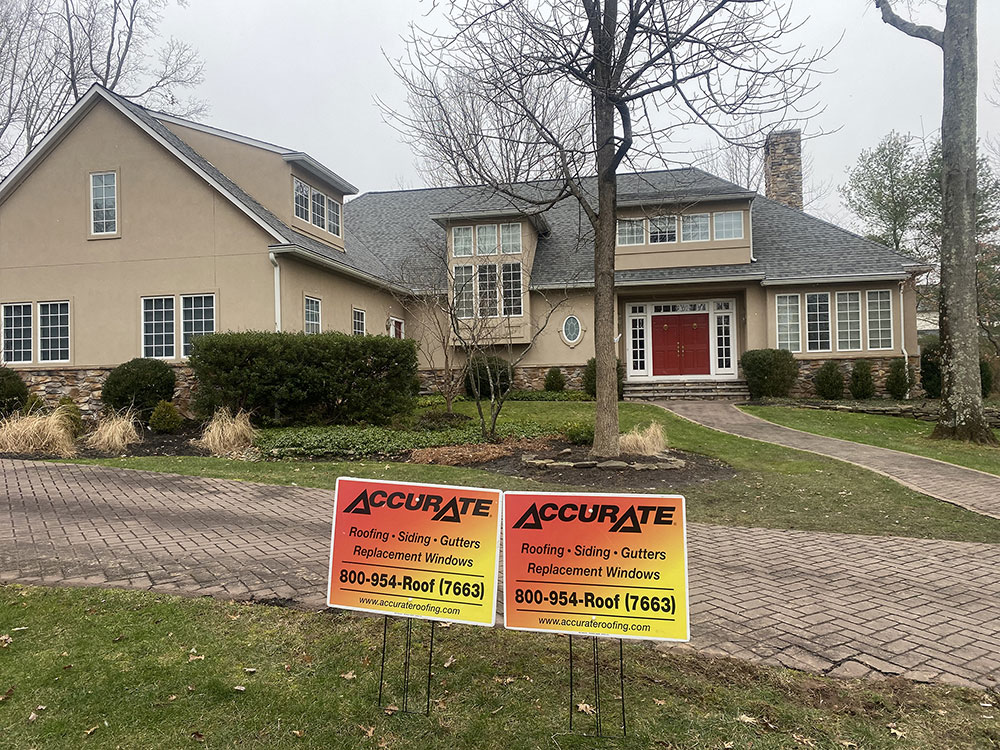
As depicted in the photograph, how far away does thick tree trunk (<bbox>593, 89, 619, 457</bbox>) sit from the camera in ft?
31.4

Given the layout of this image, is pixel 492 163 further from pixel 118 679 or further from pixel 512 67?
pixel 118 679

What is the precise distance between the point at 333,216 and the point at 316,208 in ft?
3.41

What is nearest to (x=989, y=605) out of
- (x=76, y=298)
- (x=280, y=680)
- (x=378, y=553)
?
(x=378, y=553)

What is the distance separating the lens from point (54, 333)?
15578 mm

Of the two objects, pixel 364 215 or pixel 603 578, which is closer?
pixel 603 578

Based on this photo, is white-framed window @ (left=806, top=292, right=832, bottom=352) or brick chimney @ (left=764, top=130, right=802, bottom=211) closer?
white-framed window @ (left=806, top=292, right=832, bottom=352)

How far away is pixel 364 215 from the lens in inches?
1011

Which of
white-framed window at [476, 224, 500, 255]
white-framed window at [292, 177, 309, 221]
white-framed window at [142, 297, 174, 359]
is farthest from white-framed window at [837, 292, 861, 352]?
white-framed window at [142, 297, 174, 359]

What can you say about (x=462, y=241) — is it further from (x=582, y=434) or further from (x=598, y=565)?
(x=598, y=565)

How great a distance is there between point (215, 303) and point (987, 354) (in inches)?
1069

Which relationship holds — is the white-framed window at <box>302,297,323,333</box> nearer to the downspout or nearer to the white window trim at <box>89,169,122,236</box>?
the downspout

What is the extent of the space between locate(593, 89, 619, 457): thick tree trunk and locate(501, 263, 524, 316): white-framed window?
1021cm

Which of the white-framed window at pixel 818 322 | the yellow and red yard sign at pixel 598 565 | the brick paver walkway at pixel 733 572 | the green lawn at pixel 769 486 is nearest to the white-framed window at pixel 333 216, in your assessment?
the green lawn at pixel 769 486

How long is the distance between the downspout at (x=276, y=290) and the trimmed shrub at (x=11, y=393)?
5718 millimetres
